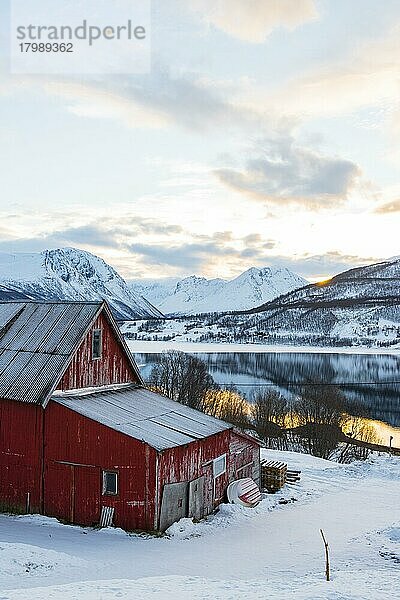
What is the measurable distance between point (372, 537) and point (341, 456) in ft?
86.4

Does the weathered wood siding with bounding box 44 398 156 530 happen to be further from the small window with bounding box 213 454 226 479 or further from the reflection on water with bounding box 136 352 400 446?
the reflection on water with bounding box 136 352 400 446

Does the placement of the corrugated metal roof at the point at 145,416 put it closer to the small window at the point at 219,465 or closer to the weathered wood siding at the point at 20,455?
the small window at the point at 219,465

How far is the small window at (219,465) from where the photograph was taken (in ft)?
74.8

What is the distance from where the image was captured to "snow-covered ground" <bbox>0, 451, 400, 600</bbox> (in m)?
12.5

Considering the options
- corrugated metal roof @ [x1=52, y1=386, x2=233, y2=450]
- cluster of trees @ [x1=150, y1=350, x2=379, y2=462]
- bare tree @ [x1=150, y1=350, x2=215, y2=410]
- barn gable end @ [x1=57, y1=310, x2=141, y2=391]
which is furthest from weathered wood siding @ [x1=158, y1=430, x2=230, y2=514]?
bare tree @ [x1=150, y1=350, x2=215, y2=410]

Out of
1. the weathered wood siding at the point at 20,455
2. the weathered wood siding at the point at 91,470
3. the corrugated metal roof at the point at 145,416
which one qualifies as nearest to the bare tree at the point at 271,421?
the corrugated metal roof at the point at 145,416

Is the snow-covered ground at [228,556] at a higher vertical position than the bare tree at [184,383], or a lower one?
lower

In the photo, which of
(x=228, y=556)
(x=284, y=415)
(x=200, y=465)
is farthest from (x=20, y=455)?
(x=284, y=415)

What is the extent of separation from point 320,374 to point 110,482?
296 feet

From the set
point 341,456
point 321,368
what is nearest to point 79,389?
point 341,456

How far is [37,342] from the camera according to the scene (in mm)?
23250

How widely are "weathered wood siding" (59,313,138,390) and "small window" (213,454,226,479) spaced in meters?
5.44

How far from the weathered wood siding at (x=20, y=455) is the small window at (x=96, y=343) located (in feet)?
12.1

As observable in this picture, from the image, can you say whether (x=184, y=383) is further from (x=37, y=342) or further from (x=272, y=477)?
(x=37, y=342)
